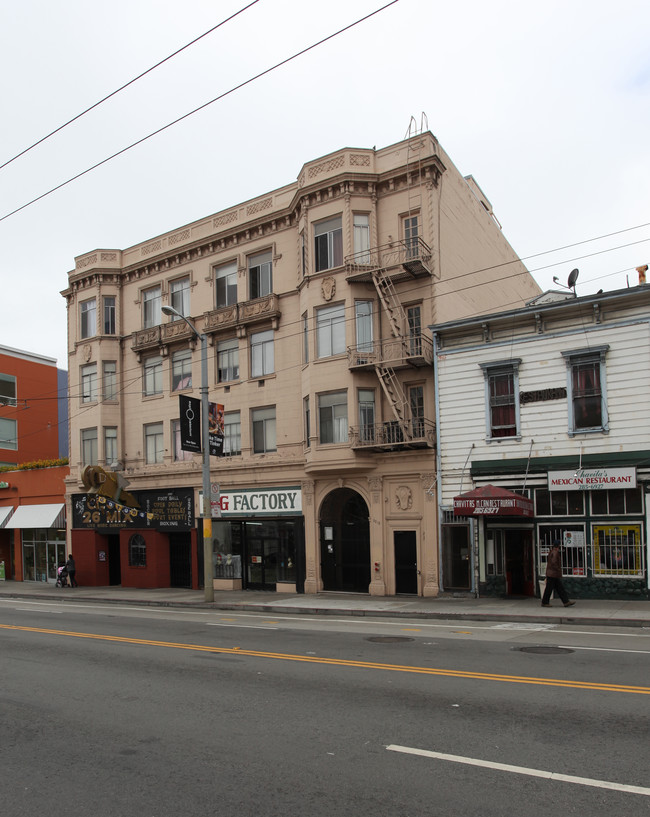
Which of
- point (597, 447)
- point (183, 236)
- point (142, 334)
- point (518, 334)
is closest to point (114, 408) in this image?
point (142, 334)

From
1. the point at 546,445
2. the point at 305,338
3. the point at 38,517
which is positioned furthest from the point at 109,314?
the point at 546,445

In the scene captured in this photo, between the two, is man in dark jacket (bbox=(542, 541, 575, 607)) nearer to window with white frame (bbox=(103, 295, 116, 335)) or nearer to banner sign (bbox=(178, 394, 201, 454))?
banner sign (bbox=(178, 394, 201, 454))

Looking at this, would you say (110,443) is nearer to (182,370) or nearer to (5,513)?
(182,370)

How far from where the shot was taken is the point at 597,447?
20.1 meters

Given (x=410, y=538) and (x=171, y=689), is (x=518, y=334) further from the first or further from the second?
(x=171, y=689)

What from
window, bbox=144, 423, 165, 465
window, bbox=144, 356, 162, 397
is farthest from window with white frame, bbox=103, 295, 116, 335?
window, bbox=144, 423, 165, 465

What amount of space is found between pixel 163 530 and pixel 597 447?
60.6 feet

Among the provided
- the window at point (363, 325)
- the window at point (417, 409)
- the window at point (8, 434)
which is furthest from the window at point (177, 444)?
the window at point (8, 434)

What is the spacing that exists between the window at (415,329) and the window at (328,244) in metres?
3.09

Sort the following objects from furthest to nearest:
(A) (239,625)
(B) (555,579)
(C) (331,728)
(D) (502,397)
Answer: (D) (502,397), (B) (555,579), (A) (239,625), (C) (331,728)

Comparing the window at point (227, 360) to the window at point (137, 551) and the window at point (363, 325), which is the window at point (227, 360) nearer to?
the window at point (363, 325)

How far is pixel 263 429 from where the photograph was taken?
2827cm

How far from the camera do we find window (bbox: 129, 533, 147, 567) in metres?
32.2

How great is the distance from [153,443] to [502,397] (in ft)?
54.4
